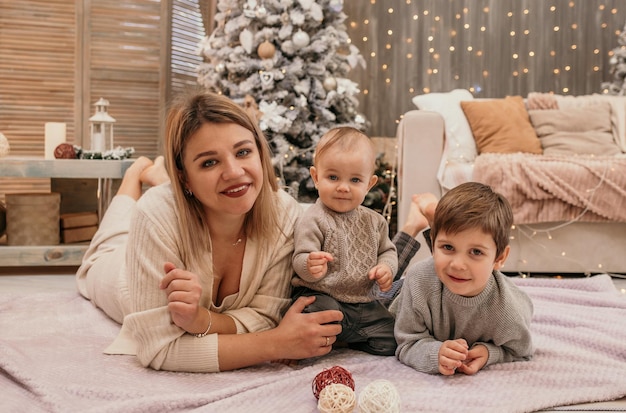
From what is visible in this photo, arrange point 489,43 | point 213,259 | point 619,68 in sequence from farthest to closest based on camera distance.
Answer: point 489,43, point 619,68, point 213,259

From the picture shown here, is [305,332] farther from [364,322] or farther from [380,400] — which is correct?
[380,400]

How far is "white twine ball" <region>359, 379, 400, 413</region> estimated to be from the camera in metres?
1.21

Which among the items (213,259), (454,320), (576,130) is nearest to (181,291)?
(213,259)

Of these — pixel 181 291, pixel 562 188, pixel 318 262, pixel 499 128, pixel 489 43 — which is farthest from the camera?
pixel 489 43

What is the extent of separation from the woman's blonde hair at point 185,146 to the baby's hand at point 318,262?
0.20m

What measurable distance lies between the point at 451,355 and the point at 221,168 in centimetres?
67

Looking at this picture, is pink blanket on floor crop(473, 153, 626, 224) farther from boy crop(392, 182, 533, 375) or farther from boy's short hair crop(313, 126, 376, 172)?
boy's short hair crop(313, 126, 376, 172)

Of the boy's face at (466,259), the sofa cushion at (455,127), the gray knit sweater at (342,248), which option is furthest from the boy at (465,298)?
the sofa cushion at (455,127)

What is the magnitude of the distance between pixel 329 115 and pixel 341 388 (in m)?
2.83

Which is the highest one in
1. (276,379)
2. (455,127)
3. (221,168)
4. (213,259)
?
(455,127)

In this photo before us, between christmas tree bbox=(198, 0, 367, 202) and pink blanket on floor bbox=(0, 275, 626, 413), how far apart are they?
212cm

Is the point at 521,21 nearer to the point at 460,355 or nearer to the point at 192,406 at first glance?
the point at 460,355

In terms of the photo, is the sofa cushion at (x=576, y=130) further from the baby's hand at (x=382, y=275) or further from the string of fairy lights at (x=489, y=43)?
the baby's hand at (x=382, y=275)

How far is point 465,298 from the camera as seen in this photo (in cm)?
152
